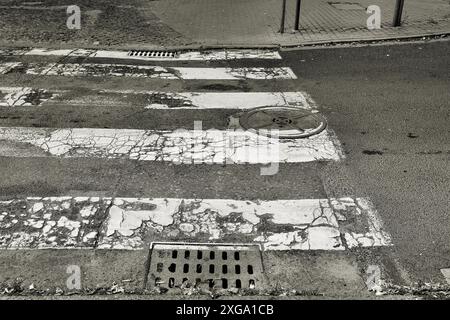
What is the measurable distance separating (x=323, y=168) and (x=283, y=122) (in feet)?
4.45

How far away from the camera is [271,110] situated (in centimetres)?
723

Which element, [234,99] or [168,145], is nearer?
[168,145]

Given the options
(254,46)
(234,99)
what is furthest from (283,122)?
(254,46)

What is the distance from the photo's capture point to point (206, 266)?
4141 millimetres

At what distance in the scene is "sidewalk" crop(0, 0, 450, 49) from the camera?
1112cm

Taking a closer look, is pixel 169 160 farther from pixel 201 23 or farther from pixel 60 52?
pixel 201 23

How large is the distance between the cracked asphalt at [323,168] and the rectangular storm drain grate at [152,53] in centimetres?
168

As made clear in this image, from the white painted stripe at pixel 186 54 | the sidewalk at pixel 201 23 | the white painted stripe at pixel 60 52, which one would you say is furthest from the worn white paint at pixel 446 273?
the white painted stripe at pixel 60 52

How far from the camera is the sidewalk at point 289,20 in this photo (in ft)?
36.9

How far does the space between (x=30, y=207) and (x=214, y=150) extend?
226 centimetres

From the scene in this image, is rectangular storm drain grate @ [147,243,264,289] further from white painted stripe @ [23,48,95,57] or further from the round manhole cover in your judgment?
white painted stripe @ [23,48,95,57]

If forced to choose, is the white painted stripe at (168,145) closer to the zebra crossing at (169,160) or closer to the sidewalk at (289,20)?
the zebra crossing at (169,160)

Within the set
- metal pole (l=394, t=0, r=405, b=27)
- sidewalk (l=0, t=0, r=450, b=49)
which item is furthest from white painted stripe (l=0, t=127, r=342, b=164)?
metal pole (l=394, t=0, r=405, b=27)
